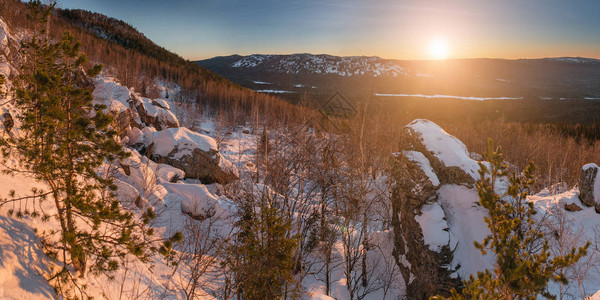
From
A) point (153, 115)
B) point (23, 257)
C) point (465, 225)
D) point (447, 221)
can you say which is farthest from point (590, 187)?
point (153, 115)

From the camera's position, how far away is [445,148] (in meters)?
15.5

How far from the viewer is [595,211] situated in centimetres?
1573

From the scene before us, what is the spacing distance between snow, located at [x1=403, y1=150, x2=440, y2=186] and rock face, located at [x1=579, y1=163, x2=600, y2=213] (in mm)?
9252

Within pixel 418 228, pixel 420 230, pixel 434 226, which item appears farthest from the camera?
pixel 418 228

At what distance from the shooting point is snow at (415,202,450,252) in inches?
496

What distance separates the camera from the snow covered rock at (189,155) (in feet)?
74.9

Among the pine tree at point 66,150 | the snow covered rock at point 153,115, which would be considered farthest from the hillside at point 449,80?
the pine tree at point 66,150

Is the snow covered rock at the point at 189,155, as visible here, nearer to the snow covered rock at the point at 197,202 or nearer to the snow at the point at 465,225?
the snow covered rock at the point at 197,202

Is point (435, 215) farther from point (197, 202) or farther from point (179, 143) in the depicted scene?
point (179, 143)

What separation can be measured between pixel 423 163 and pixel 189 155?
17069mm

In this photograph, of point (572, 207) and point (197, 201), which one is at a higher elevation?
point (572, 207)

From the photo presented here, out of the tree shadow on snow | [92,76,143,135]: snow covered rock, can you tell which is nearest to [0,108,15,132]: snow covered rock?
the tree shadow on snow

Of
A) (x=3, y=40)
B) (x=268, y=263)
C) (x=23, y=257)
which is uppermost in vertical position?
(x=3, y=40)

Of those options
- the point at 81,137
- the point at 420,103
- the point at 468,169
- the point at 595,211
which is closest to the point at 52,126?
the point at 81,137
